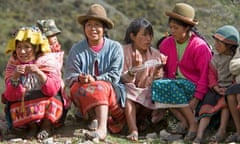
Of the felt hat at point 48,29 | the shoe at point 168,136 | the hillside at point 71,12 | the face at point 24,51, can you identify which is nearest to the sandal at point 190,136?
the shoe at point 168,136

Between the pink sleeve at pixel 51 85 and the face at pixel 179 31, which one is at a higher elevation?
the face at pixel 179 31

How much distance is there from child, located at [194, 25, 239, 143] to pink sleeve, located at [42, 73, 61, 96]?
1.54 metres

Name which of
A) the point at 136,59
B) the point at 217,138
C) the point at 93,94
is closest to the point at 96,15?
the point at 136,59

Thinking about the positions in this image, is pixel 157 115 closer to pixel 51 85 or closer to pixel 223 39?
pixel 223 39

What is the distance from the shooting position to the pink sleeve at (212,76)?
6.32 metres

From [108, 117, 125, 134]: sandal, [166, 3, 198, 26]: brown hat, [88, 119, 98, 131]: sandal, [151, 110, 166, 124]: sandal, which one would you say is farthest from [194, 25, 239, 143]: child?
[88, 119, 98, 131]: sandal

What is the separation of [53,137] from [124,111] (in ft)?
2.67

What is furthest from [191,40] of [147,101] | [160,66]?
[147,101]

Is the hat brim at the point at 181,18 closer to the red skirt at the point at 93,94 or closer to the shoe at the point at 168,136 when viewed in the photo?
the red skirt at the point at 93,94

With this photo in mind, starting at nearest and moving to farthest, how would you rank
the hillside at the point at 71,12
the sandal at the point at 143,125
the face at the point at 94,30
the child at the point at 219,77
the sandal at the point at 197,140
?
the sandal at the point at 197,140 → the child at the point at 219,77 → the face at the point at 94,30 → the sandal at the point at 143,125 → the hillside at the point at 71,12

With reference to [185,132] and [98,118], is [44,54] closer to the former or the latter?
[98,118]

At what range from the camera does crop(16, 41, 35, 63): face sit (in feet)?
20.0

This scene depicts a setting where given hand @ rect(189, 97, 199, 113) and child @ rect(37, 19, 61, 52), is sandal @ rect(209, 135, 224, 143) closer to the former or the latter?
hand @ rect(189, 97, 199, 113)

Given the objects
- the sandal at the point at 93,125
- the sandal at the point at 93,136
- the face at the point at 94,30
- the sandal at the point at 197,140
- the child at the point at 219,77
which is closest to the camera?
the sandal at the point at 93,136
